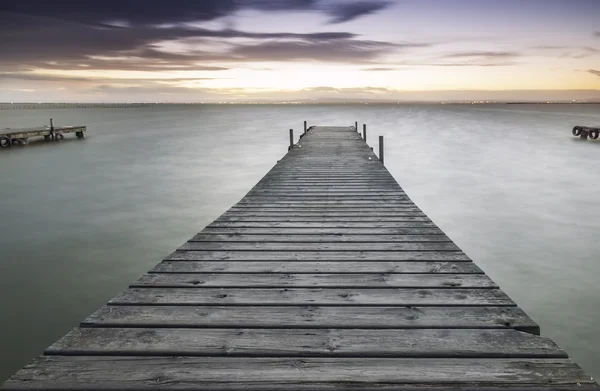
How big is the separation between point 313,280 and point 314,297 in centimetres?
37

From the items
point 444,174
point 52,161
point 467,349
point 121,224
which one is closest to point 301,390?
point 467,349

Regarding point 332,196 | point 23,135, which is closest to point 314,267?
point 332,196

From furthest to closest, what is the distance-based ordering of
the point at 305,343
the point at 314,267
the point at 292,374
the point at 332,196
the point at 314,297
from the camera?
1. the point at 332,196
2. the point at 314,267
3. the point at 314,297
4. the point at 305,343
5. the point at 292,374

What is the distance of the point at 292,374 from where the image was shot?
243cm

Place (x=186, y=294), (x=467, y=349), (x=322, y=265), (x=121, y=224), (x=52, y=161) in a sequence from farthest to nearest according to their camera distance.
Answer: (x=52, y=161) < (x=121, y=224) < (x=322, y=265) < (x=186, y=294) < (x=467, y=349)

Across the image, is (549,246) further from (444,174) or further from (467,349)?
(444,174)

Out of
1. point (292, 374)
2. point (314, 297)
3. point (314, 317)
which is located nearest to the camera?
point (292, 374)

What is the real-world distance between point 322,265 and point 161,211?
10.4 metres

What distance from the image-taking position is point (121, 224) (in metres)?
11.8

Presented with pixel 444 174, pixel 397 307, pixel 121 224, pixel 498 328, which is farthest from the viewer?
pixel 444 174

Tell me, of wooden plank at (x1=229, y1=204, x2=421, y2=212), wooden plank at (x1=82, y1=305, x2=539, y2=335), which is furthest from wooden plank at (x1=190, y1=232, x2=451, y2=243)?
wooden plank at (x1=82, y1=305, x2=539, y2=335)

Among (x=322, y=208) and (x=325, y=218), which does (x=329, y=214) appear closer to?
(x=325, y=218)

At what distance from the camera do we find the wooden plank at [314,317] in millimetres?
2971

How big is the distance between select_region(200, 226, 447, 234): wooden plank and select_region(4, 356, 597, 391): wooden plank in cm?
271
